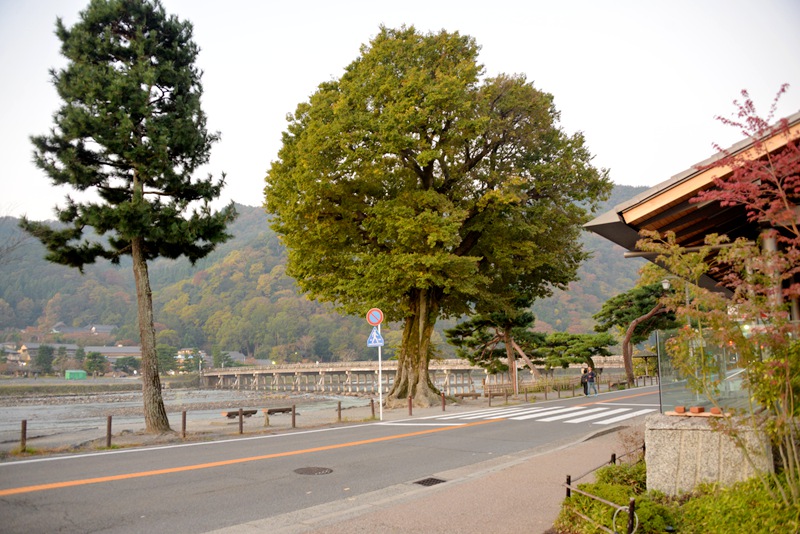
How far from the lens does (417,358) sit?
25.1m

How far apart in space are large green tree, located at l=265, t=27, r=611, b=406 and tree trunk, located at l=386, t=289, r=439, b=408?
6cm

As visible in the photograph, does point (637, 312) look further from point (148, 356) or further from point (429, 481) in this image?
point (429, 481)

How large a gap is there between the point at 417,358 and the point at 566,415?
7744mm

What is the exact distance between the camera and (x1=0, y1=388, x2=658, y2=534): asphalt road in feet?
21.6

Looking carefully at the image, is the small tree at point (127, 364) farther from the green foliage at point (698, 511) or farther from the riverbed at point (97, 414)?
the green foliage at point (698, 511)

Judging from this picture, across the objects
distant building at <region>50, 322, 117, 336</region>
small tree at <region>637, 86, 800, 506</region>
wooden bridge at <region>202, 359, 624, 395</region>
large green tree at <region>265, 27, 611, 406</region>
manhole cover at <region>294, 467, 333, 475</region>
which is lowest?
wooden bridge at <region>202, 359, 624, 395</region>

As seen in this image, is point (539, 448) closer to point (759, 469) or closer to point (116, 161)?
point (759, 469)

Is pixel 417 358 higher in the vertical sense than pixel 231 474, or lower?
higher

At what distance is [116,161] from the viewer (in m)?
16.0

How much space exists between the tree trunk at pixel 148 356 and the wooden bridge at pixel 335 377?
190 feet

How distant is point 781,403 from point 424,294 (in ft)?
68.1

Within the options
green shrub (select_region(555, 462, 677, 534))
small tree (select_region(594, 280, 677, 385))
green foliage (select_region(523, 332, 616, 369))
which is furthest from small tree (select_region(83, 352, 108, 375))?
green shrub (select_region(555, 462, 677, 534))

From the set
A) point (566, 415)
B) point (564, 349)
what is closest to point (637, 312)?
point (564, 349)

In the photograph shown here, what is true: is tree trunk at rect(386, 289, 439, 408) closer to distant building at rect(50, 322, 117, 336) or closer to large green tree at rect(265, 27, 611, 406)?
large green tree at rect(265, 27, 611, 406)
